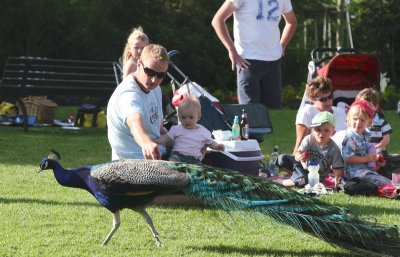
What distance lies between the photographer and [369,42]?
23.0m

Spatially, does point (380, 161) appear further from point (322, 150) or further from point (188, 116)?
point (188, 116)

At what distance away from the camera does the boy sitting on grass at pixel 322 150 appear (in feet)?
27.4

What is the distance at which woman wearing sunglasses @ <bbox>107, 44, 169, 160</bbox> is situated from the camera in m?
5.73

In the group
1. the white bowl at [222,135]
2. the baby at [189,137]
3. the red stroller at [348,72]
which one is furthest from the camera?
the red stroller at [348,72]

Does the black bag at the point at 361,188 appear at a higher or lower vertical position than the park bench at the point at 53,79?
lower

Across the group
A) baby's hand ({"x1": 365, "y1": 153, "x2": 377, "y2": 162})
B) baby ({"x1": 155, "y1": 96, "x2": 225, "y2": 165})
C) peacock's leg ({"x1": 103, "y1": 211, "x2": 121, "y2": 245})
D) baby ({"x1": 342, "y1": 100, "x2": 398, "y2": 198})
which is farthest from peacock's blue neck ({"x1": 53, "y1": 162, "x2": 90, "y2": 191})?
baby's hand ({"x1": 365, "y1": 153, "x2": 377, "y2": 162})

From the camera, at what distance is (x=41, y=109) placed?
15227 mm

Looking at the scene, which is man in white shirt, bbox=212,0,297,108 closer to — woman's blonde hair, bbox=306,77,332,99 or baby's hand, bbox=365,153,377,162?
woman's blonde hair, bbox=306,77,332,99

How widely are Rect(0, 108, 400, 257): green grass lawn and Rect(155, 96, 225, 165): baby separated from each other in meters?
0.54

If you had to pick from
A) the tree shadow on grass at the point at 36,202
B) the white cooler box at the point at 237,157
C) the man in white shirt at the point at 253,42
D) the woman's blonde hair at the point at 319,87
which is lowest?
the tree shadow on grass at the point at 36,202

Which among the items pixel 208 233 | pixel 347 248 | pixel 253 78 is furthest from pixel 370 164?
pixel 347 248

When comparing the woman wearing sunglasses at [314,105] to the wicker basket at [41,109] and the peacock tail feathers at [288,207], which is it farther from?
the wicker basket at [41,109]

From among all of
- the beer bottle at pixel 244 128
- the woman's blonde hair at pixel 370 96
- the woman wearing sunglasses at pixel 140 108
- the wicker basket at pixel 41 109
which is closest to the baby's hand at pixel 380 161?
the woman's blonde hair at pixel 370 96

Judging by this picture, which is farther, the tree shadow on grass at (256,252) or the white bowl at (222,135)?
the white bowl at (222,135)
